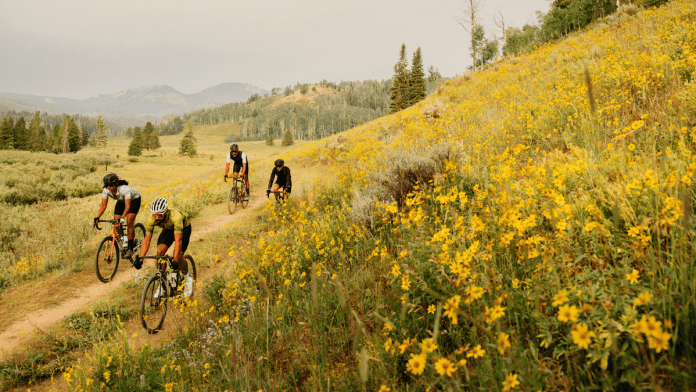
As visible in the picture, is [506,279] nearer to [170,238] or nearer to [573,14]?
[170,238]

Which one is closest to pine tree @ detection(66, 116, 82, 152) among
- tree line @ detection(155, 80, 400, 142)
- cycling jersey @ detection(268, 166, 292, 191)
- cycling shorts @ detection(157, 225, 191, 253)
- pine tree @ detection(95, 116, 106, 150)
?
pine tree @ detection(95, 116, 106, 150)

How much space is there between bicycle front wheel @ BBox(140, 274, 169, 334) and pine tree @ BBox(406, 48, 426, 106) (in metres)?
45.8

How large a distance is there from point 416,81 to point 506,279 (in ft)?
163

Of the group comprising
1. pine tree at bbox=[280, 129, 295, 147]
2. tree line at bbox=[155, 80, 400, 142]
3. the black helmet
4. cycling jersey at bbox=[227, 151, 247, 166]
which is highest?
tree line at bbox=[155, 80, 400, 142]

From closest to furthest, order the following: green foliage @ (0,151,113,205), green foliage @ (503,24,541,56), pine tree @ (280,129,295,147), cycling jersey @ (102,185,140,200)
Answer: cycling jersey @ (102,185,140,200)
green foliage @ (0,151,113,205)
green foliage @ (503,24,541,56)
pine tree @ (280,129,295,147)

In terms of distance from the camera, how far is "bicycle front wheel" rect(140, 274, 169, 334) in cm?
557

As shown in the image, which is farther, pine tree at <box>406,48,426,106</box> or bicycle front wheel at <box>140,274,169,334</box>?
pine tree at <box>406,48,426,106</box>

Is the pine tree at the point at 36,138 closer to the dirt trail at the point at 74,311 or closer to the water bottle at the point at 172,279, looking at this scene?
the dirt trail at the point at 74,311

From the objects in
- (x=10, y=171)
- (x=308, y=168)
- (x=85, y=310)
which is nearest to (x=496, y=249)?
(x=85, y=310)

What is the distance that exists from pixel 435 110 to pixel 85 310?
12231 mm

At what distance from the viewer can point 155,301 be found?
5797mm

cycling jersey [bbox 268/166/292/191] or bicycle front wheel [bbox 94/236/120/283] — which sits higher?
cycling jersey [bbox 268/166/292/191]

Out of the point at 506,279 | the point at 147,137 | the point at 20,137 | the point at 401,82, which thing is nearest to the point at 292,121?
the point at 147,137

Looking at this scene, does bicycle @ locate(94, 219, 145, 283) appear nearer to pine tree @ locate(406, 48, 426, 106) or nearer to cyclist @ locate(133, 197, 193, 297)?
cyclist @ locate(133, 197, 193, 297)
